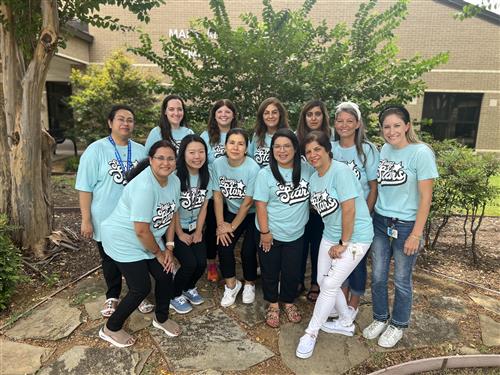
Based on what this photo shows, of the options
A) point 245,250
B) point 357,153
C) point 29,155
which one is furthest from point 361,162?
point 29,155

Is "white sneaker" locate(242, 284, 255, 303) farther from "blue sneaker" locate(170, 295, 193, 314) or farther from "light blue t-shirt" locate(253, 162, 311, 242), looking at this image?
"light blue t-shirt" locate(253, 162, 311, 242)

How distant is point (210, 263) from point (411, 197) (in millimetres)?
2169

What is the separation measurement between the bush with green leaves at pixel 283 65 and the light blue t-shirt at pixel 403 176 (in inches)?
72.1

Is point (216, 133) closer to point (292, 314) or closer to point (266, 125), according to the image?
point (266, 125)

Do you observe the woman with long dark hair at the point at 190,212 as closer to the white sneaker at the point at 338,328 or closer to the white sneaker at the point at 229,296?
the white sneaker at the point at 229,296

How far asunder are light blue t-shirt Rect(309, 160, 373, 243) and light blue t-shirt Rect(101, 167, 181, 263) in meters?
1.17

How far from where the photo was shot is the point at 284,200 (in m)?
3.00

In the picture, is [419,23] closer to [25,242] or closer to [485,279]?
[485,279]

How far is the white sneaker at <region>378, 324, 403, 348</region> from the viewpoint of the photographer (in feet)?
9.81

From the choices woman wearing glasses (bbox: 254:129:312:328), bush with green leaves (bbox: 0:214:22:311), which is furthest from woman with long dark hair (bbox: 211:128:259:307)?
bush with green leaves (bbox: 0:214:22:311)

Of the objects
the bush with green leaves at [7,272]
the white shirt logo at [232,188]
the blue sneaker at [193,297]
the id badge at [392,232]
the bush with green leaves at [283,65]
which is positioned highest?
the bush with green leaves at [283,65]

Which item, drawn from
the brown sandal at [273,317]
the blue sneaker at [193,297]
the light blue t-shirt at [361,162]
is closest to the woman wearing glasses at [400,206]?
the light blue t-shirt at [361,162]

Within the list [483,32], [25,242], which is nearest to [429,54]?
[483,32]

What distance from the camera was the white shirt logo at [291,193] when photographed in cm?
299
